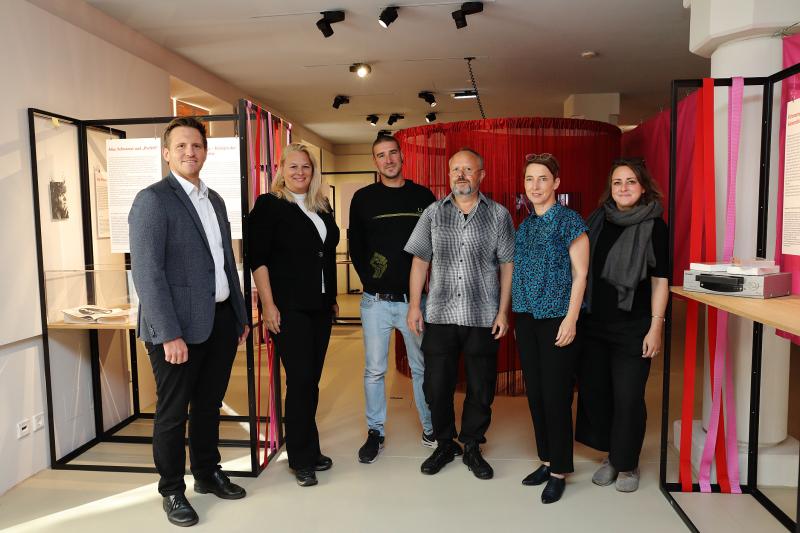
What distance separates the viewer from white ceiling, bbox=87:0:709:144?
4.03 m

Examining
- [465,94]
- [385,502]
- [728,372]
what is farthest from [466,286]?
[465,94]

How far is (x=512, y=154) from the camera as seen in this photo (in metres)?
4.16

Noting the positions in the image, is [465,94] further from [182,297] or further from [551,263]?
[182,297]

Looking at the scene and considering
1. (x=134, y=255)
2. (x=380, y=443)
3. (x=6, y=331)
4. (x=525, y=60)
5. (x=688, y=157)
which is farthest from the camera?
(x=525, y=60)

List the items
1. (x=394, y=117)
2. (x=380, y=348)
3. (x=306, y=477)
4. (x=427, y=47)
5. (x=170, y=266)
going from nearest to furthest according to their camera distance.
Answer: (x=170, y=266) → (x=306, y=477) → (x=380, y=348) → (x=427, y=47) → (x=394, y=117)

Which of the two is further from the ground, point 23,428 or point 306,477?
point 23,428

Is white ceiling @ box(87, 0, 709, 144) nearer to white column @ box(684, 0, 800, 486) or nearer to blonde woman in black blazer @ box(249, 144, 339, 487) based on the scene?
white column @ box(684, 0, 800, 486)

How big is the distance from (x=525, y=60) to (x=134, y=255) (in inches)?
170

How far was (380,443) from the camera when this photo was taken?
329cm

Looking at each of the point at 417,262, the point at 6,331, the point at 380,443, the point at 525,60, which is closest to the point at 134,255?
the point at 6,331

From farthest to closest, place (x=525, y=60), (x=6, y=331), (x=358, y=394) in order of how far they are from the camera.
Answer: (x=525, y=60)
(x=358, y=394)
(x=6, y=331)

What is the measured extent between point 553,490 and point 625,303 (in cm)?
93

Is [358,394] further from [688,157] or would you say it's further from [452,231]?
[688,157]

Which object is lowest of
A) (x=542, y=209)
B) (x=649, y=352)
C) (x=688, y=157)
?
(x=649, y=352)
